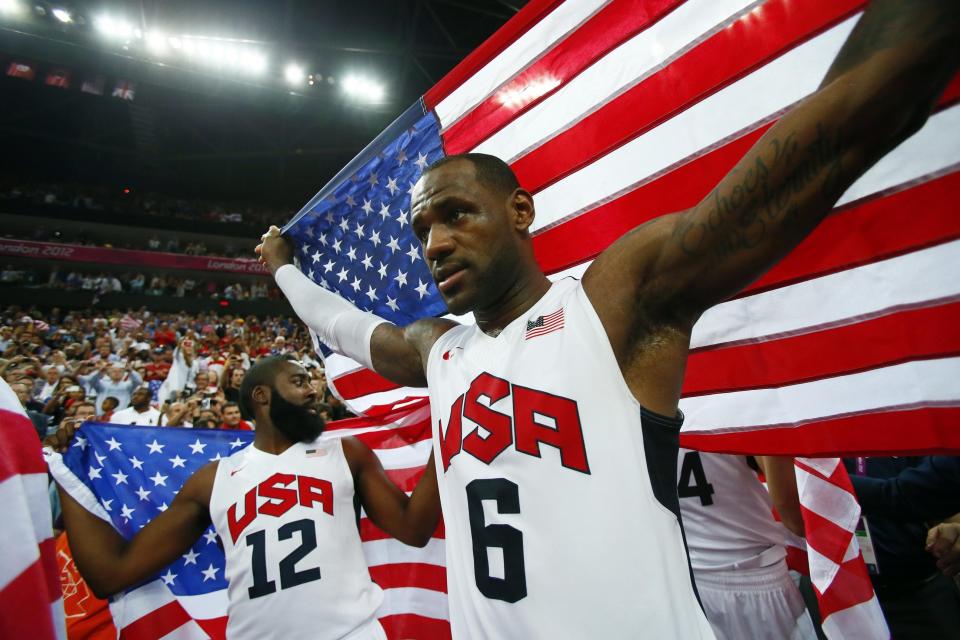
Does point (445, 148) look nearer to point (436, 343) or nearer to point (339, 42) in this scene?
point (436, 343)

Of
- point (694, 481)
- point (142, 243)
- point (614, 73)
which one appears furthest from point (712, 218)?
point (142, 243)

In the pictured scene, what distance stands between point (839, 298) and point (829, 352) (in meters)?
0.16

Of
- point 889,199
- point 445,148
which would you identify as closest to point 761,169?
point 889,199

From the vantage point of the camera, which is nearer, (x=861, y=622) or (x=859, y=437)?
(x=859, y=437)

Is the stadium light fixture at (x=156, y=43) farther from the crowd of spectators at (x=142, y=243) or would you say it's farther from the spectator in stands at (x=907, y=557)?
the spectator in stands at (x=907, y=557)

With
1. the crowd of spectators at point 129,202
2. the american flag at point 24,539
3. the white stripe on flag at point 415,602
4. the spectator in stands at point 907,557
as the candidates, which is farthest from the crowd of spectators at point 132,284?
the spectator in stands at point 907,557

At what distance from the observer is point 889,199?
1389 mm

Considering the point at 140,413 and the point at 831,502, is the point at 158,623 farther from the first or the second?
the point at 140,413

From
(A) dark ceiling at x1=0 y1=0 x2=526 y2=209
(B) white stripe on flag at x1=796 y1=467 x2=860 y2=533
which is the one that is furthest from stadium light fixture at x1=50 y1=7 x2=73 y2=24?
(B) white stripe on flag at x1=796 y1=467 x2=860 y2=533

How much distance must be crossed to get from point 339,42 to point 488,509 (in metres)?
16.9

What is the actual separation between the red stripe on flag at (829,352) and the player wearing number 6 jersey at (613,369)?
59 cm

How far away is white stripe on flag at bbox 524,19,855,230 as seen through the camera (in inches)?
58.9

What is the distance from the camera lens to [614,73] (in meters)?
1.96

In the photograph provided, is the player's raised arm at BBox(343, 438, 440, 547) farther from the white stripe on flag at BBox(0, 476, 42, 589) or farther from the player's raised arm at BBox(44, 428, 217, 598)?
the white stripe on flag at BBox(0, 476, 42, 589)
